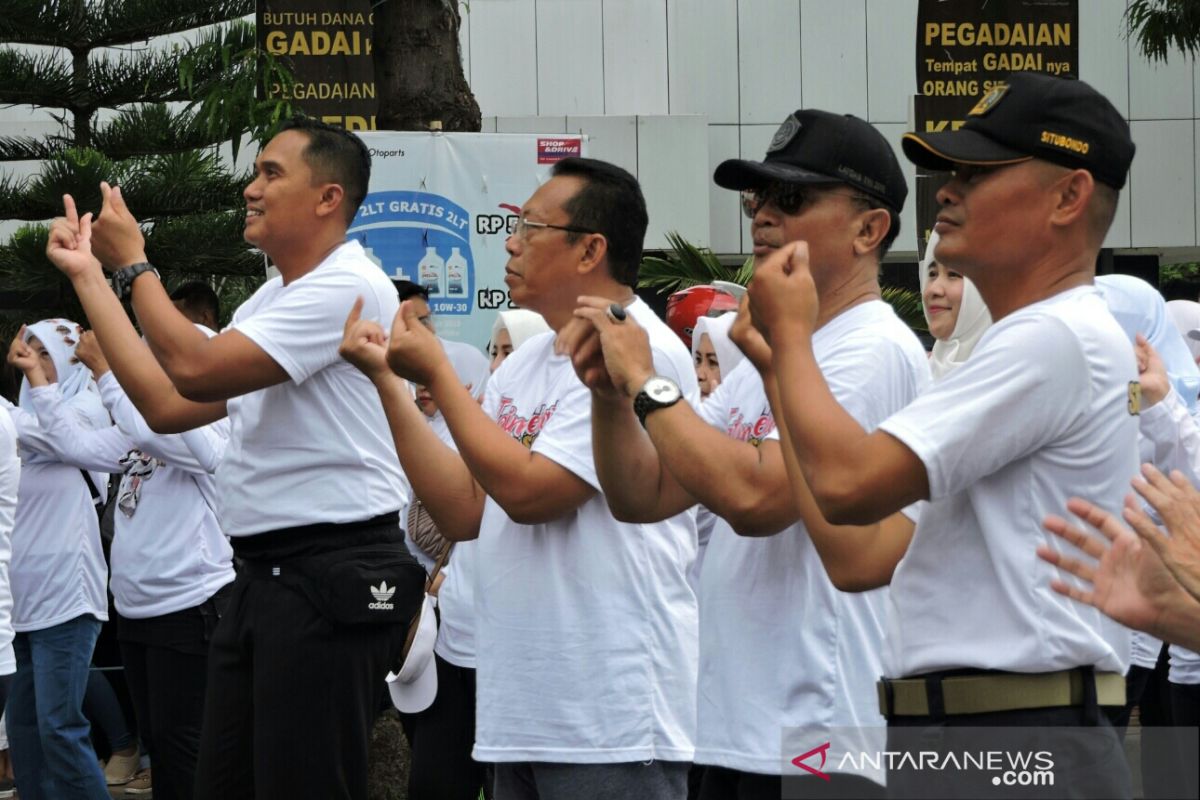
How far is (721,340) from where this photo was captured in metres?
6.21

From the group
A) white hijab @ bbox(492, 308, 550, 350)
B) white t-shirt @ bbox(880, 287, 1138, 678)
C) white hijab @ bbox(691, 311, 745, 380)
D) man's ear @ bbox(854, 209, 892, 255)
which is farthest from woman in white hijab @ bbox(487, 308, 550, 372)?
white t-shirt @ bbox(880, 287, 1138, 678)

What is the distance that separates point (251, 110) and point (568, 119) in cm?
1366

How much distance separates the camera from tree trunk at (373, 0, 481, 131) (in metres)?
8.34

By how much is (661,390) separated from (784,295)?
17.5 inches

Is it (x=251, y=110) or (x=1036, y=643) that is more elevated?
(x=251, y=110)

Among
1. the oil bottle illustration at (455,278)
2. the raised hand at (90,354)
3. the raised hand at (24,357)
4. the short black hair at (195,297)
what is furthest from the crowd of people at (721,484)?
the short black hair at (195,297)

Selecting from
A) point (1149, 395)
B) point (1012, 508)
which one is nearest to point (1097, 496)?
point (1012, 508)

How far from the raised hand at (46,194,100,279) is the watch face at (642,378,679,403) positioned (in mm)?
2005

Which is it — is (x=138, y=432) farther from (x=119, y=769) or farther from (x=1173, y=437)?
(x=1173, y=437)

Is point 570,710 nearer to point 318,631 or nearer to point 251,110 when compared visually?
point 318,631

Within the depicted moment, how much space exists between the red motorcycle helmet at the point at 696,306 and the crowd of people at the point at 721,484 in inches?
60.4

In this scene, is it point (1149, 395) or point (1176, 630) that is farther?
point (1149, 395)

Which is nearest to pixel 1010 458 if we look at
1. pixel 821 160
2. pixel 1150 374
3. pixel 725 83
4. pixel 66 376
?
pixel 821 160

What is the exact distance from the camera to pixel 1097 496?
2764mm
